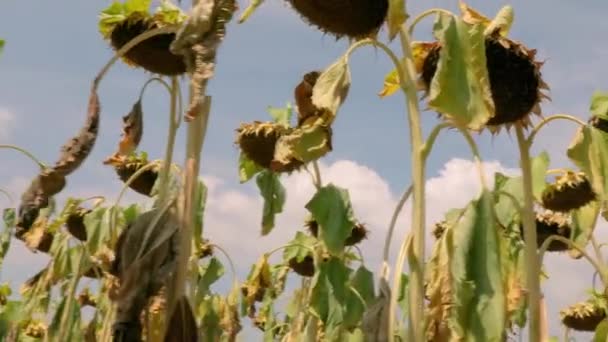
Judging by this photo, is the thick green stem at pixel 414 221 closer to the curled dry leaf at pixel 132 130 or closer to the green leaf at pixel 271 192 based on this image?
the curled dry leaf at pixel 132 130

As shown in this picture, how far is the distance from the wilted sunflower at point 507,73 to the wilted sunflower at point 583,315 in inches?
162

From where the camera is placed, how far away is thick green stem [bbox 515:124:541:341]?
8.89 ft

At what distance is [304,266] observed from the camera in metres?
5.53

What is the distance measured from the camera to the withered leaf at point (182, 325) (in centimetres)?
209

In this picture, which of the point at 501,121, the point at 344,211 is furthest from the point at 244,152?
the point at 501,121

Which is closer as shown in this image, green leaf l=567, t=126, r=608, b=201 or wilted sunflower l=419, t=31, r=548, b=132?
wilted sunflower l=419, t=31, r=548, b=132

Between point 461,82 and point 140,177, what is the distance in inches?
111

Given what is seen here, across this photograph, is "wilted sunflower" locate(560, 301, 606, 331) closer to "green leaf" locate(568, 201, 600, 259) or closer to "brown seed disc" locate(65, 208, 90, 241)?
"green leaf" locate(568, 201, 600, 259)

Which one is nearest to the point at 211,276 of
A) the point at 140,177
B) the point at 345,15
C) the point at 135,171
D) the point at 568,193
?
the point at 140,177

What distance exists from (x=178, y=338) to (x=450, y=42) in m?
0.96

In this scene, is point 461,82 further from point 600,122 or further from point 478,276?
point 600,122

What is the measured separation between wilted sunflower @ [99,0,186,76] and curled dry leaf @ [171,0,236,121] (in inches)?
27.5

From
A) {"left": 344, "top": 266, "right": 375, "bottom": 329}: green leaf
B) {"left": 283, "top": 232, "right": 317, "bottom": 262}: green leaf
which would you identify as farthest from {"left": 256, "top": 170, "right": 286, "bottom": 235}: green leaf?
{"left": 283, "top": 232, "right": 317, "bottom": 262}: green leaf

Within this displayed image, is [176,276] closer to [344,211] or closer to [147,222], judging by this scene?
→ [147,222]
